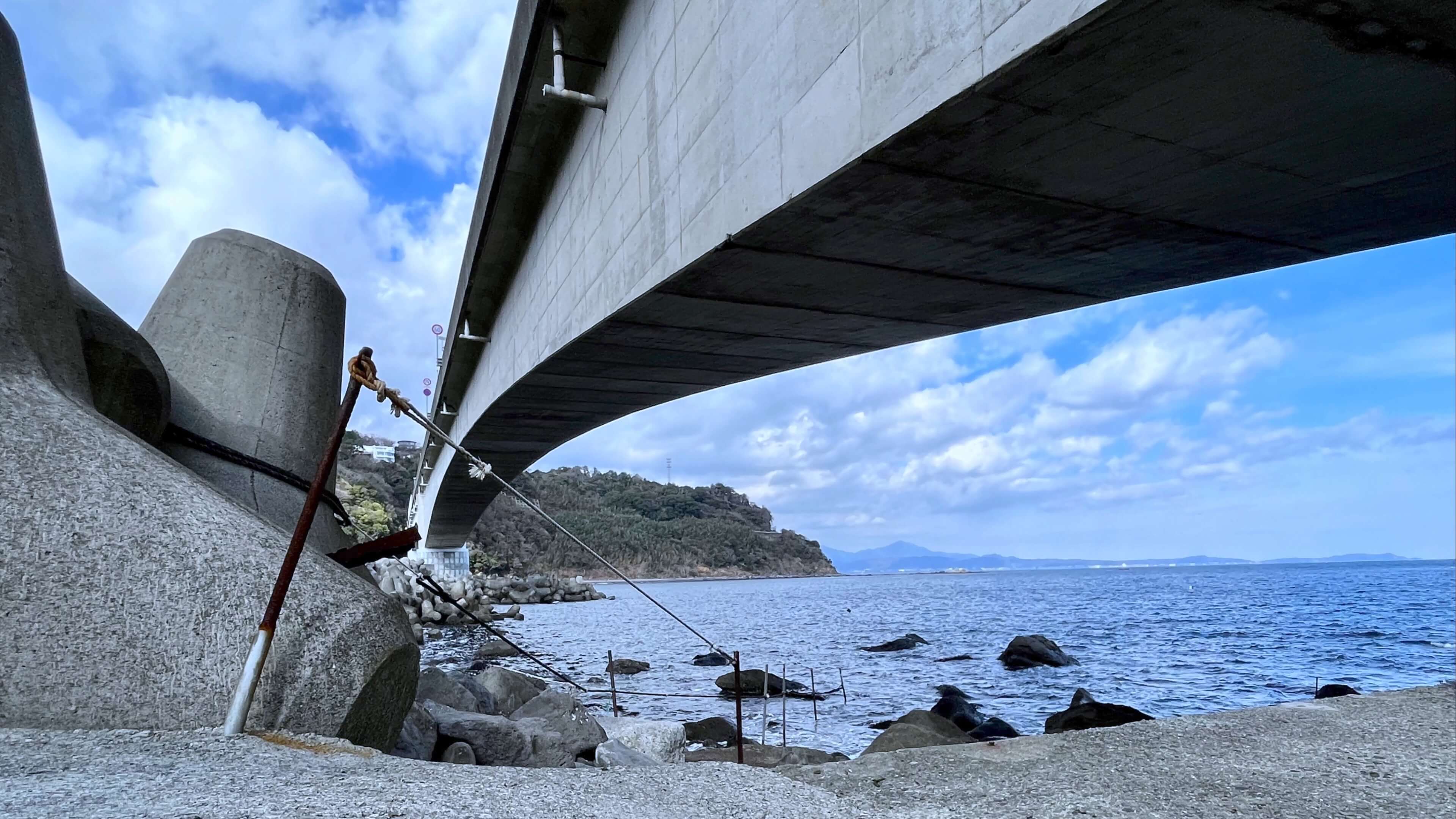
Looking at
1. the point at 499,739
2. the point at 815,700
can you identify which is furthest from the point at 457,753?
the point at 815,700

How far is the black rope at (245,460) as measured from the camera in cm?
573

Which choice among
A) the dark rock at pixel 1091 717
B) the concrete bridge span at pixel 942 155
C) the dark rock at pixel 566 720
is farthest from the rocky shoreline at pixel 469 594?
the dark rock at pixel 1091 717

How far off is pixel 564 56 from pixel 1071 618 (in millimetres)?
46768

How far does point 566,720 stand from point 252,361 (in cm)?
376

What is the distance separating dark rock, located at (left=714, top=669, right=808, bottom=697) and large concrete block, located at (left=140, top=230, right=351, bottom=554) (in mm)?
12536

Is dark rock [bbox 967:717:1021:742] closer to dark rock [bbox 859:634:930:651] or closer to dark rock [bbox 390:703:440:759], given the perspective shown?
dark rock [bbox 390:703:440:759]

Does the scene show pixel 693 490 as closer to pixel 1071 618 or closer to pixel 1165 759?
A: pixel 1071 618

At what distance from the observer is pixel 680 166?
673 centimetres

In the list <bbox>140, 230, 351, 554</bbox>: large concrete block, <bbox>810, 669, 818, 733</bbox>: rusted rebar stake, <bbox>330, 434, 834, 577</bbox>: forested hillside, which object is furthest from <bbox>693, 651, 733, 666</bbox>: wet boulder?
<bbox>330, 434, 834, 577</bbox>: forested hillside

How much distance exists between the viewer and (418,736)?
5.08 m

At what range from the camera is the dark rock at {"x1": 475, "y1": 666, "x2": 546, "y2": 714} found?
983 centimetres

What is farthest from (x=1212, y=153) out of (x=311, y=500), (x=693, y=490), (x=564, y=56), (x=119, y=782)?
(x=693, y=490)

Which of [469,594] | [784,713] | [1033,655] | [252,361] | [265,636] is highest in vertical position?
[252,361]

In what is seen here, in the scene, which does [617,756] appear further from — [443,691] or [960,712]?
[960,712]
